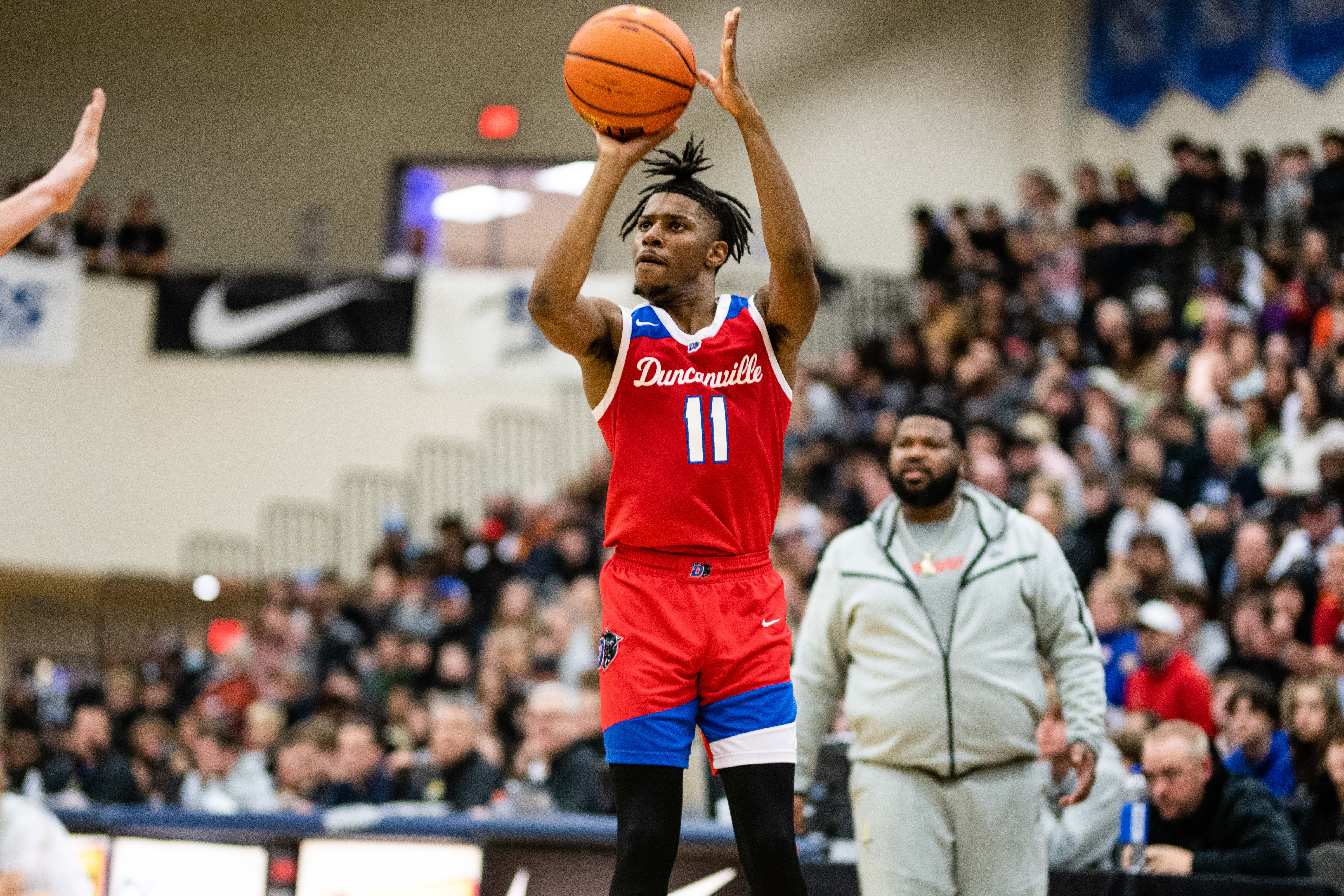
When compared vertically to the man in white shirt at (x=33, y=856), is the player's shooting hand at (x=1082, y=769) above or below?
above

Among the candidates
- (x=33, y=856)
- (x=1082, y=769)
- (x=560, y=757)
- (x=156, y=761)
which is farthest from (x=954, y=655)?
(x=156, y=761)

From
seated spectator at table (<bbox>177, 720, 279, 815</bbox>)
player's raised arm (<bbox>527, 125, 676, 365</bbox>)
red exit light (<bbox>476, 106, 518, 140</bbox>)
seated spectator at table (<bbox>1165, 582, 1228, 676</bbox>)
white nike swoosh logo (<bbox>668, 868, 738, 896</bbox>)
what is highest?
red exit light (<bbox>476, 106, 518, 140</bbox>)

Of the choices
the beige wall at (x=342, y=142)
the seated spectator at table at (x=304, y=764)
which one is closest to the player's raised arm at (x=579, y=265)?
the seated spectator at table at (x=304, y=764)

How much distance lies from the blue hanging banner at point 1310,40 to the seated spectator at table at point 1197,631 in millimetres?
8876

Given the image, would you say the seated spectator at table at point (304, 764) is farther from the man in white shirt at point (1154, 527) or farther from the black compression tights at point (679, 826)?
the black compression tights at point (679, 826)

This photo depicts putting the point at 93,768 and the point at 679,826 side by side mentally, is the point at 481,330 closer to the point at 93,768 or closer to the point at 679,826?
the point at 93,768

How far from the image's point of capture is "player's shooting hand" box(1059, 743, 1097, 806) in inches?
179

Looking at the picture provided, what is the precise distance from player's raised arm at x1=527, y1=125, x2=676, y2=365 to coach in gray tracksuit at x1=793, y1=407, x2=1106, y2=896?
1.70 metres

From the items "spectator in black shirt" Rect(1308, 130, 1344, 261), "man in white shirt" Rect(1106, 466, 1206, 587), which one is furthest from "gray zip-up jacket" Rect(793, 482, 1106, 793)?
"spectator in black shirt" Rect(1308, 130, 1344, 261)

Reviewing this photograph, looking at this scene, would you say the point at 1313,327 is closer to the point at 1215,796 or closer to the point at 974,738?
the point at 1215,796

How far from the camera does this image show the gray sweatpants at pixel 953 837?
4.62m

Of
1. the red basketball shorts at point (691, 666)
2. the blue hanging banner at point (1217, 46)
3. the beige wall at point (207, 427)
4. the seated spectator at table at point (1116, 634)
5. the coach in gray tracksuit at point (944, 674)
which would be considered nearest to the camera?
the red basketball shorts at point (691, 666)

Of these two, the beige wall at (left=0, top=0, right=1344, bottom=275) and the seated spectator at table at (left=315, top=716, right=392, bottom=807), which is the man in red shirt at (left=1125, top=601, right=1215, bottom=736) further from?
the beige wall at (left=0, top=0, right=1344, bottom=275)

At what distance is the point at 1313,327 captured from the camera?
37.1ft
